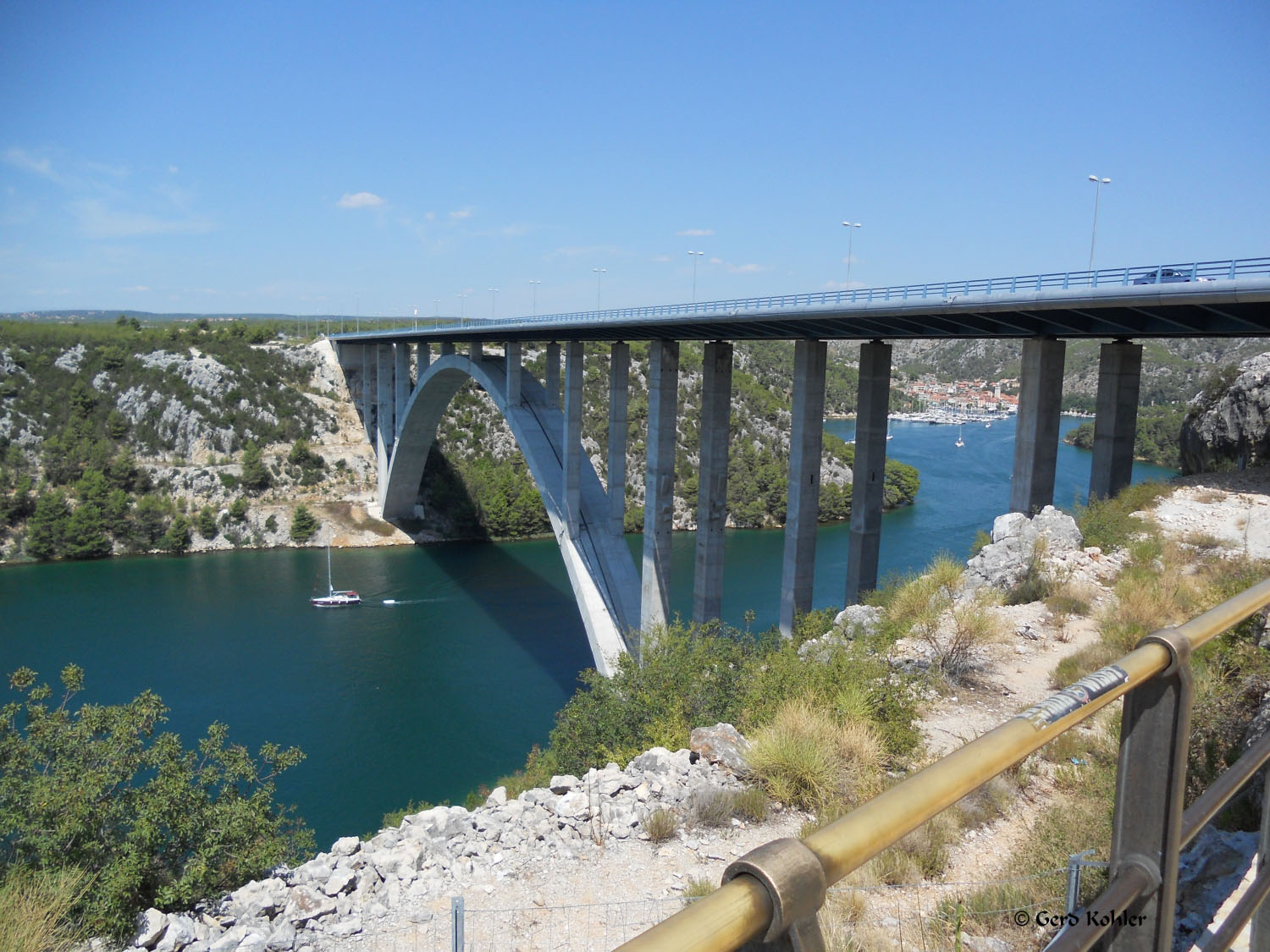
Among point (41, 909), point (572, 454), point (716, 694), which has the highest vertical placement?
point (572, 454)

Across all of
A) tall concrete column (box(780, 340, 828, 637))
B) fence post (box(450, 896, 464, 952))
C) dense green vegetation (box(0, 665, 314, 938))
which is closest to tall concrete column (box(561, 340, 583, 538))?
tall concrete column (box(780, 340, 828, 637))

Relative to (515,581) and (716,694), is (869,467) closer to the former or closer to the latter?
(716,694)

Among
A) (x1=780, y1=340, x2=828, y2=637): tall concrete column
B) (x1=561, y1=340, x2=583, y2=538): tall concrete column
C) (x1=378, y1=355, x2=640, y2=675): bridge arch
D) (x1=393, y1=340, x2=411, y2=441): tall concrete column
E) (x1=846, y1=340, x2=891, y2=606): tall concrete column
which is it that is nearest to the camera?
(x1=846, y1=340, x2=891, y2=606): tall concrete column

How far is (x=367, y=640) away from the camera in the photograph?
2872cm

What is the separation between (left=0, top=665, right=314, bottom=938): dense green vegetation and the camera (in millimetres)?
6848

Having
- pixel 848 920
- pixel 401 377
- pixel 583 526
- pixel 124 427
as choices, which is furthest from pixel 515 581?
pixel 848 920

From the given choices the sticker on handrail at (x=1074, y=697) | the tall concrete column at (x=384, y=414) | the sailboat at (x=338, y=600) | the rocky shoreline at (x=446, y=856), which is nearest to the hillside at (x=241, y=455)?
the tall concrete column at (x=384, y=414)

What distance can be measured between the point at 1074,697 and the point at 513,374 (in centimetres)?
2621

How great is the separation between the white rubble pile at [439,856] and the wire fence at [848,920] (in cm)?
30

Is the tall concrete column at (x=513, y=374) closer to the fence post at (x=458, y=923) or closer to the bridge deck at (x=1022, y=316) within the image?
the bridge deck at (x=1022, y=316)

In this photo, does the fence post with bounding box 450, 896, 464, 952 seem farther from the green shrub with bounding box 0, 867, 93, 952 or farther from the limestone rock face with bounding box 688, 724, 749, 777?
the green shrub with bounding box 0, 867, 93, 952

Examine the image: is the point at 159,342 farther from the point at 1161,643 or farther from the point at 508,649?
the point at 1161,643

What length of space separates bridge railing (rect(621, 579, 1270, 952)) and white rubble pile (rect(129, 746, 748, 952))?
500 centimetres

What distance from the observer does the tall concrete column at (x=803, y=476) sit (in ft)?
53.2
